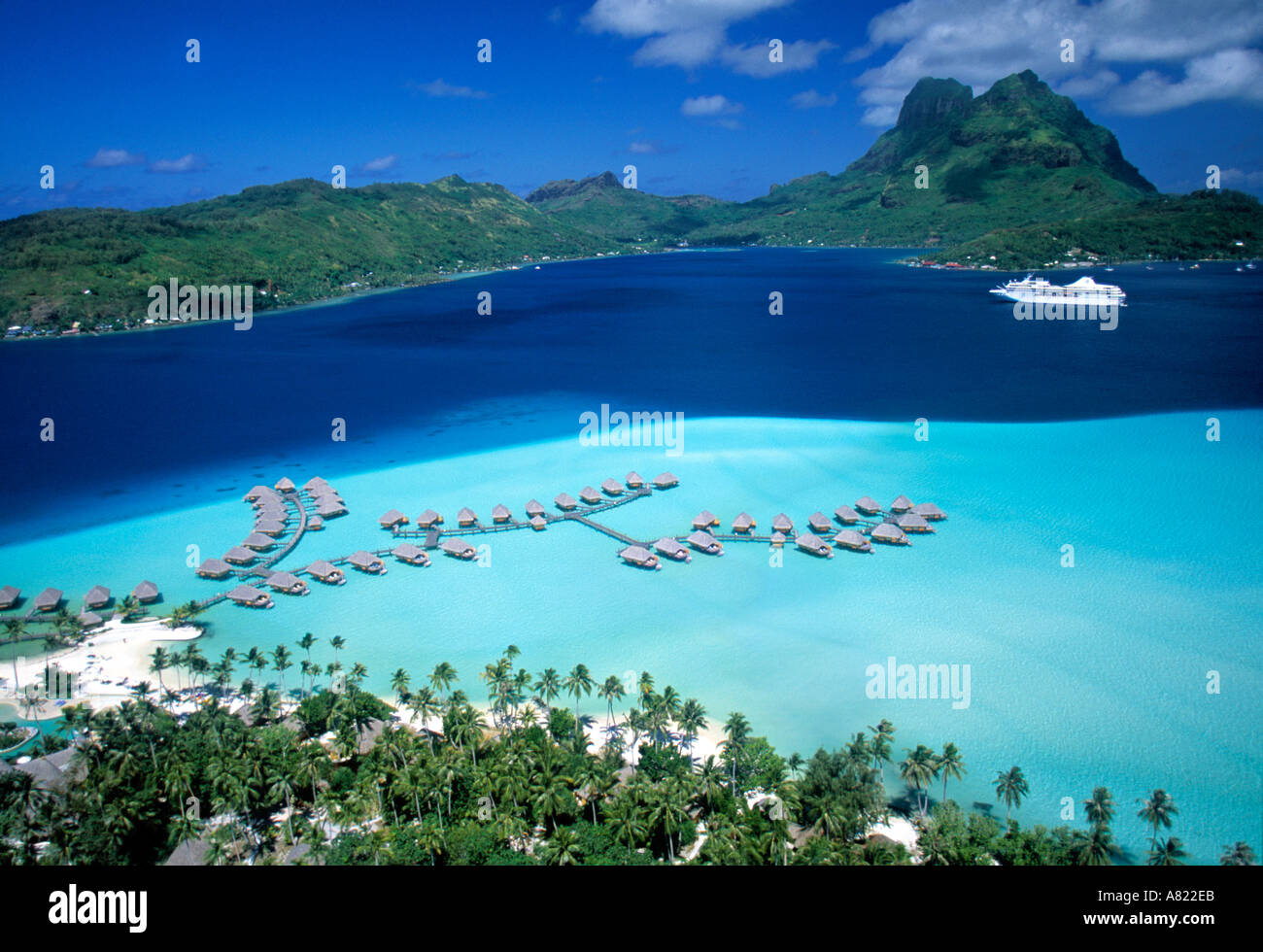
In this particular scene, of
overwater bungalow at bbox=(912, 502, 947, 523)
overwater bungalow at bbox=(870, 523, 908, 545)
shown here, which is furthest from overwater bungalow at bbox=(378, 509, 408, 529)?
overwater bungalow at bbox=(912, 502, 947, 523)

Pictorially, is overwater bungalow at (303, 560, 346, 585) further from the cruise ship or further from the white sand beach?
the cruise ship

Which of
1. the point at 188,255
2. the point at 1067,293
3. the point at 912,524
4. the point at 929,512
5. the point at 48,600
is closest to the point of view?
the point at 48,600

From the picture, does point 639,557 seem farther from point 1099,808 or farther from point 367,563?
point 1099,808

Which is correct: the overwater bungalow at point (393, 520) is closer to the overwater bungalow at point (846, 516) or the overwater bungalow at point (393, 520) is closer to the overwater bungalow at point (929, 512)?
the overwater bungalow at point (846, 516)

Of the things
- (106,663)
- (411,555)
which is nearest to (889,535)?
(411,555)

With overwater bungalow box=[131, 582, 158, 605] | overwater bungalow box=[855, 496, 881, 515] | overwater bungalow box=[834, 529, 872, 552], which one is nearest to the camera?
overwater bungalow box=[131, 582, 158, 605]

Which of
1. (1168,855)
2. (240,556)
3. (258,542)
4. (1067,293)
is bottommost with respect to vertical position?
(1168,855)
